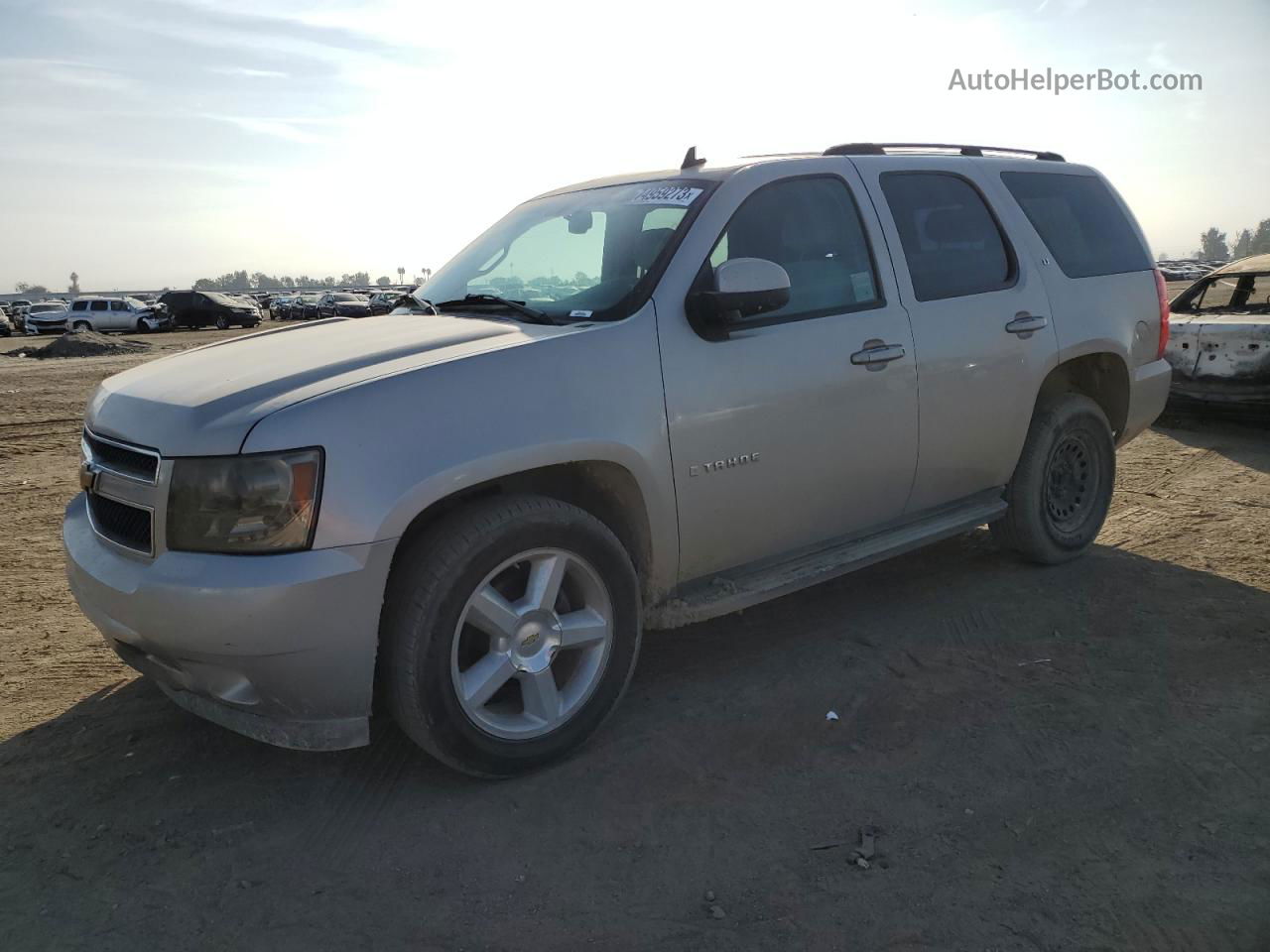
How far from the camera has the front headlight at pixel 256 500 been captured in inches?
107

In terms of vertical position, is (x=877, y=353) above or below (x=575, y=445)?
above

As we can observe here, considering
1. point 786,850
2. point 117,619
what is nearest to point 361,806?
point 117,619

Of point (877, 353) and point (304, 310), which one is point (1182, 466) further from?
point (304, 310)

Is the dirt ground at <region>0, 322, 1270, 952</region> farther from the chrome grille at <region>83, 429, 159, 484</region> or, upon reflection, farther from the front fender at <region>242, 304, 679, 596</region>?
the chrome grille at <region>83, 429, 159, 484</region>

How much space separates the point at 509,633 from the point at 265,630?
743 mm

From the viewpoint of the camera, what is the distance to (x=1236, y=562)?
207 inches

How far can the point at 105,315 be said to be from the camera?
4006 cm

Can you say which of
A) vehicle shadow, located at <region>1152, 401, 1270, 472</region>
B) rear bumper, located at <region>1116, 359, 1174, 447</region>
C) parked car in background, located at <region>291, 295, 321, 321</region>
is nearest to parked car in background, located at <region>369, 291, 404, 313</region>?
rear bumper, located at <region>1116, 359, 1174, 447</region>

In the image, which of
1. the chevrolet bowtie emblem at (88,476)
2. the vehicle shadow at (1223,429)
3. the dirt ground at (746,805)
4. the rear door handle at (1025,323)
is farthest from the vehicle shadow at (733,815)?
the vehicle shadow at (1223,429)

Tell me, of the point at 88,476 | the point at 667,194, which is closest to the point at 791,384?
the point at 667,194

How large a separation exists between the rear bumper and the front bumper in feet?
14.1

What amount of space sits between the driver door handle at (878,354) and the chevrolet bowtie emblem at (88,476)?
2.76 meters

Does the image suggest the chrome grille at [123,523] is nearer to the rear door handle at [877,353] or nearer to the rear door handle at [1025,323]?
the rear door handle at [877,353]

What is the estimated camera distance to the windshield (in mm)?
3619
